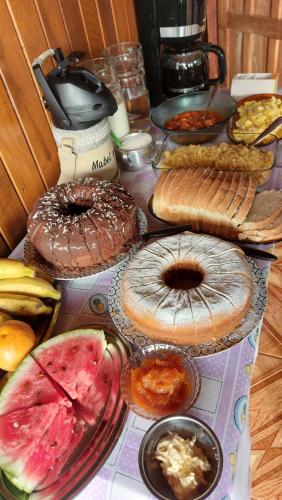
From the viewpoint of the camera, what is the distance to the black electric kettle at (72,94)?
0.92m

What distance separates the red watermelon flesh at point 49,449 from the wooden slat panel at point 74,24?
3.72 feet

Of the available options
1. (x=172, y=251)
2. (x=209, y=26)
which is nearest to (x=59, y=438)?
(x=172, y=251)

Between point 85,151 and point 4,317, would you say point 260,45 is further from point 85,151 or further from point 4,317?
point 4,317

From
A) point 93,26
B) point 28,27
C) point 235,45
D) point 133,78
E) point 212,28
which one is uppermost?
point 28,27

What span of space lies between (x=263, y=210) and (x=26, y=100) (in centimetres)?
69

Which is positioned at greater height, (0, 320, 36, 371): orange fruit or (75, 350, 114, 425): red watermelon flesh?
(0, 320, 36, 371): orange fruit

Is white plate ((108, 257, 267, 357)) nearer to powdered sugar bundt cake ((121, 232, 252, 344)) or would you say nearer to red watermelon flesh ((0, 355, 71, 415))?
powdered sugar bundt cake ((121, 232, 252, 344))

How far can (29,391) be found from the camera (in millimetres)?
644

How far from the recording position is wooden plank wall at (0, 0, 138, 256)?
963mm

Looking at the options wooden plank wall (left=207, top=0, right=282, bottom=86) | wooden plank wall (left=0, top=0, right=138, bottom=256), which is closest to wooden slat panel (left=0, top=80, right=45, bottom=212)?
wooden plank wall (left=0, top=0, right=138, bottom=256)

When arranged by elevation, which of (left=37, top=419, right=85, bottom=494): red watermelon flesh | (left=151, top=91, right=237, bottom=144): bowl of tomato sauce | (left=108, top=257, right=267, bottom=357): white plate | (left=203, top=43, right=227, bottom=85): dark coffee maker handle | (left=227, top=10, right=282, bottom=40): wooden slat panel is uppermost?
(left=203, top=43, right=227, bottom=85): dark coffee maker handle

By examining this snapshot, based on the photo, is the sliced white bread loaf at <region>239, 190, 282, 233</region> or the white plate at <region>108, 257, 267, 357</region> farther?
the sliced white bread loaf at <region>239, 190, 282, 233</region>

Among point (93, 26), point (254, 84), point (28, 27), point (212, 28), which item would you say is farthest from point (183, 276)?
point (212, 28)

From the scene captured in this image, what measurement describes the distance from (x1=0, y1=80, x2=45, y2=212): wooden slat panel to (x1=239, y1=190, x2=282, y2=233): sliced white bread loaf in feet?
1.95
